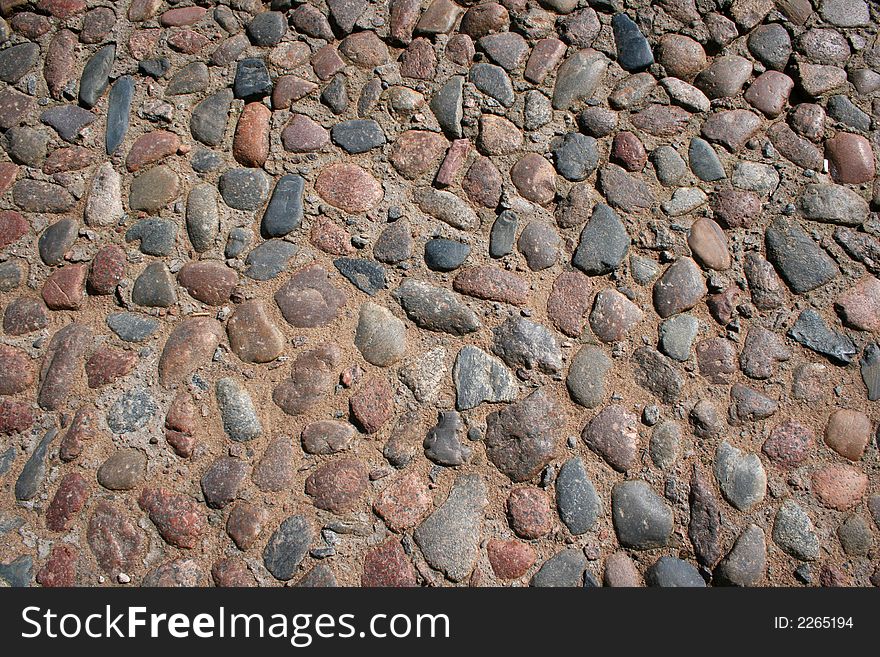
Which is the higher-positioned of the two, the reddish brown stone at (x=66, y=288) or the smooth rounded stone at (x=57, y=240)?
the smooth rounded stone at (x=57, y=240)

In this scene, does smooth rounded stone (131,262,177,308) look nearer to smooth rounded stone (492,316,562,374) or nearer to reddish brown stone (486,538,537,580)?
smooth rounded stone (492,316,562,374)

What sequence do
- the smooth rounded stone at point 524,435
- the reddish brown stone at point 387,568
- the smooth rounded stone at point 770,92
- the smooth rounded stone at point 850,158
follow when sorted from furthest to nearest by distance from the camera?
the smooth rounded stone at point 770,92
the smooth rounded stone at point 850,158
the smooth rounded stone at point 524,435
the reddish brown stone at point 387,568

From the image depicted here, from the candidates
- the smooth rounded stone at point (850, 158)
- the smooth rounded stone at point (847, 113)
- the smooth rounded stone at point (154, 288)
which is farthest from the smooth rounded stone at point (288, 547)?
the smooth rounded stone at point (847, 113)

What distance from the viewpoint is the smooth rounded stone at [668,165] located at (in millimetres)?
2326

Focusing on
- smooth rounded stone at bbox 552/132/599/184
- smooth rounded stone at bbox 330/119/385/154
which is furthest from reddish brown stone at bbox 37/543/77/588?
smooth rounded stone at bbox 552/132/599/184

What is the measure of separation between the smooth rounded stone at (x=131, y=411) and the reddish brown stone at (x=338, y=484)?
48 centimetres

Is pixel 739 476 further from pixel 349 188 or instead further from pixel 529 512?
pixel 349 188

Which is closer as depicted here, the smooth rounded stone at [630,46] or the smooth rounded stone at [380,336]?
the smooth rounded stone at [380,336]

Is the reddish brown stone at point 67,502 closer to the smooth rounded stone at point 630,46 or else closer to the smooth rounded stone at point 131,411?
the smooth rounded stone at point 131,411

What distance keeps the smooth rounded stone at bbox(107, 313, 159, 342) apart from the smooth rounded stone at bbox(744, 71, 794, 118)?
1943 mm

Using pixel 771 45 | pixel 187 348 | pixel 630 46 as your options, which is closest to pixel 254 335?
pixel 187 348

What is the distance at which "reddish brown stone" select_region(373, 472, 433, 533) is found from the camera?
1920mm

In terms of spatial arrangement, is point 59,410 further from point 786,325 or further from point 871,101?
point 871,101

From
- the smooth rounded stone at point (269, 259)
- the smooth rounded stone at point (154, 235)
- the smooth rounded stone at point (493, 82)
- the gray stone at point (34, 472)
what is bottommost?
the gray stone at point (34, 472)
